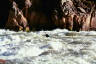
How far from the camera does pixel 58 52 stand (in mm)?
9047

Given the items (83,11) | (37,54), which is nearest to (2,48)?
(37,54)

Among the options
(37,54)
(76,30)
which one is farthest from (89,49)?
(76,30)

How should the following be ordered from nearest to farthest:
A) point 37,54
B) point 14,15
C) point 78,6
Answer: point 37,54
point 14,15
point 78,6

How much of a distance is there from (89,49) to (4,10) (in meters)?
9.74

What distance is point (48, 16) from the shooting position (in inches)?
650

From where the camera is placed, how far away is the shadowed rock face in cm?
1614

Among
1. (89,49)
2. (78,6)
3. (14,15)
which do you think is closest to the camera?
(89,49)

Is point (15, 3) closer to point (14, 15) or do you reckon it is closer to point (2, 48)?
point (14, 15)

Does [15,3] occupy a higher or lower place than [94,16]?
higher

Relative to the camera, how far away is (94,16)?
16.8m

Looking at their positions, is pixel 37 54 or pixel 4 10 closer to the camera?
pixel 37 54

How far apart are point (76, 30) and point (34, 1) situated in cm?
335

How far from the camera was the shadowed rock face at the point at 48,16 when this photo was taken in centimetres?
1614

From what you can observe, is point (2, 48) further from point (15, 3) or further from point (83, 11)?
point (83, 11)
